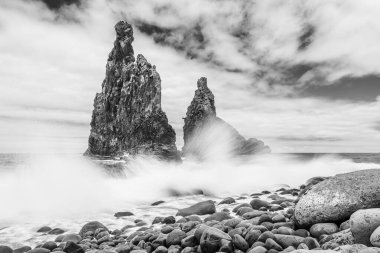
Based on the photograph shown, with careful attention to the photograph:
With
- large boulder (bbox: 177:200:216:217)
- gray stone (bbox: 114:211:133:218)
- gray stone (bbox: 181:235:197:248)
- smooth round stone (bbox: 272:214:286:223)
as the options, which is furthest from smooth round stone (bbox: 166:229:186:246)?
gray stone (bbox: 114:211:133:218)

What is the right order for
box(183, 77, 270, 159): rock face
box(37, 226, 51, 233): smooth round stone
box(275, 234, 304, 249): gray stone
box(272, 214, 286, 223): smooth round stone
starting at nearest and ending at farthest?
box(275, 234, 304, 249): gray stone
box(272, 214, 286, 223): smooth round stone
box(37, 226, 51, 233): smooth round stone
box(183, 77, 270, 159): rock face

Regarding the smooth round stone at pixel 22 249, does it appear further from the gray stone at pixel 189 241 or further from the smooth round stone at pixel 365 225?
the smooth round stone at pixel 365 225

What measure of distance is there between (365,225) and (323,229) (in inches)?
67.8

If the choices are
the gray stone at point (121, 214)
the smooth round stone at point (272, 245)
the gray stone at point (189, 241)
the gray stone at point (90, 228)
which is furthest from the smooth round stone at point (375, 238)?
the gray stone at point (121, 214)

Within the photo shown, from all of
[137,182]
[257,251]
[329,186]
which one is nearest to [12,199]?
[137,182]

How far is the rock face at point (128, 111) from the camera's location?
184 feet

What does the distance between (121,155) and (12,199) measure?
5575 centimetres

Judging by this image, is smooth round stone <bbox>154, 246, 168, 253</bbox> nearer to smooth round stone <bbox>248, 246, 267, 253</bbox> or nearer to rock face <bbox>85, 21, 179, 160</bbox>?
smooth round stone <bbox>248, 246, 267, 253</bbox>

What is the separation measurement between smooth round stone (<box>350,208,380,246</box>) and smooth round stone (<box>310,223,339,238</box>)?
4.91 feet

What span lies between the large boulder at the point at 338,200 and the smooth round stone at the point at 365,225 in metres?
1.84

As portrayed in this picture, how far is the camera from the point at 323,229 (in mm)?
6777

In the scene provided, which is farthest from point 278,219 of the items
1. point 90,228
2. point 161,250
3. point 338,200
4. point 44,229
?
point 44,229

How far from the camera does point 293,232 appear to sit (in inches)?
273

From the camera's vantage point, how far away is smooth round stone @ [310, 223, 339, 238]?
22.1 feet
